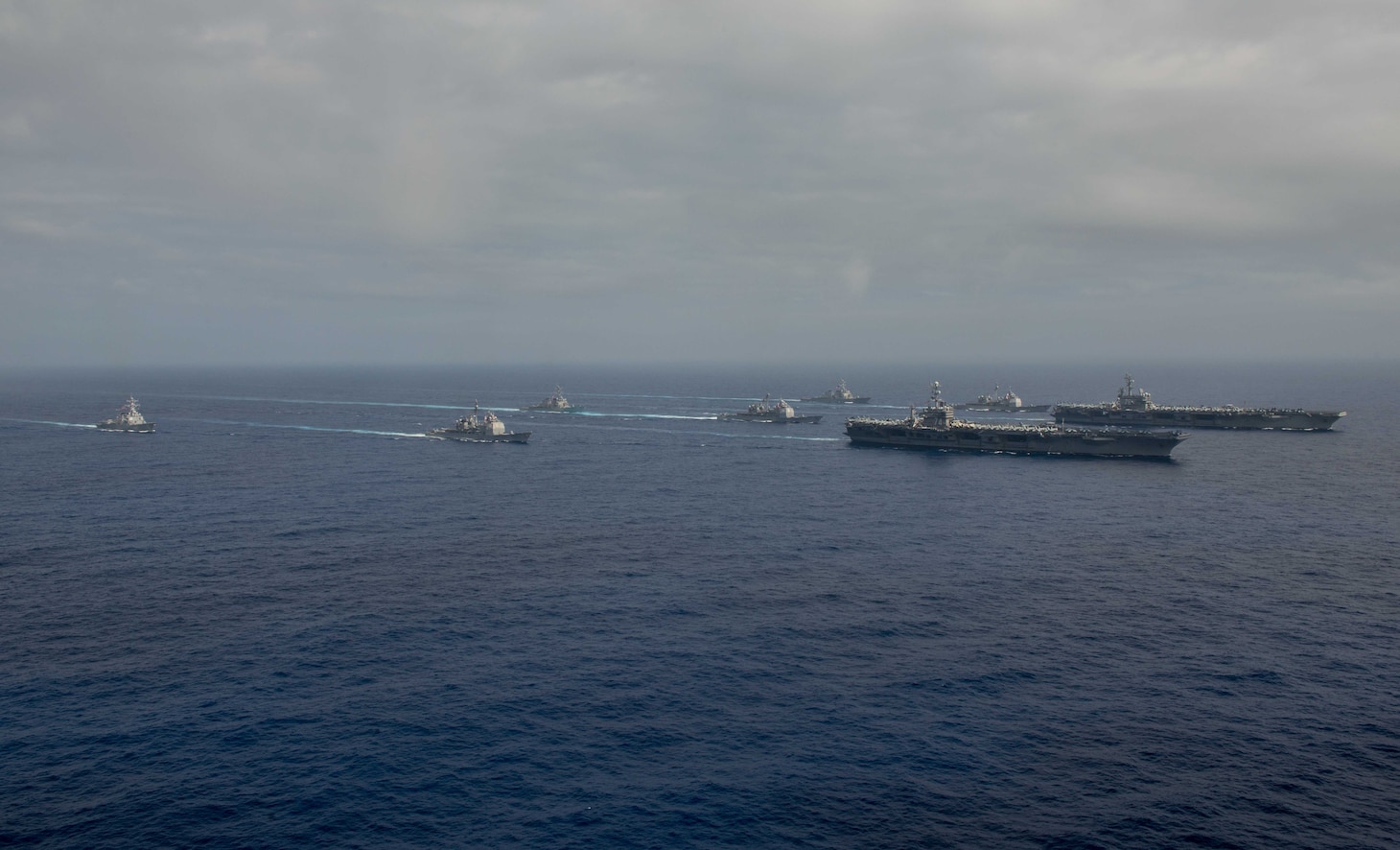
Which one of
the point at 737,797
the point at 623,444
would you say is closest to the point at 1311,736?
the point at 737,797

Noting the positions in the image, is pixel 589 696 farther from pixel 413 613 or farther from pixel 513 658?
pixel 413 613

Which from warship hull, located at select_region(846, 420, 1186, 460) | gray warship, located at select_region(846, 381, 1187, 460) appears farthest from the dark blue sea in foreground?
gray warship, located at select_region(846, 381, 1187, 460)

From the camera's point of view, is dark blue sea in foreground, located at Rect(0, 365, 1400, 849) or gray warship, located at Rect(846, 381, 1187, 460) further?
gray warship, located at Rect(846, 381, 1187, 460)

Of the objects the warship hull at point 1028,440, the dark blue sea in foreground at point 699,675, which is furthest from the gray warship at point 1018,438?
the dark blue sea in foreground at point 699,675

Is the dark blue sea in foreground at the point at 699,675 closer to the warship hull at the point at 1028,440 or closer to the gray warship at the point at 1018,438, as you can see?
the warship hull at the point at 1028,440

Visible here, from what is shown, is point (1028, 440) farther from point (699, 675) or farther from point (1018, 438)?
point (699, 675)

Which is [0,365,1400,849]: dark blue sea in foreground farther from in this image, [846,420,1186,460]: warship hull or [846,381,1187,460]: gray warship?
[846,381,1187,460]: gray warship
